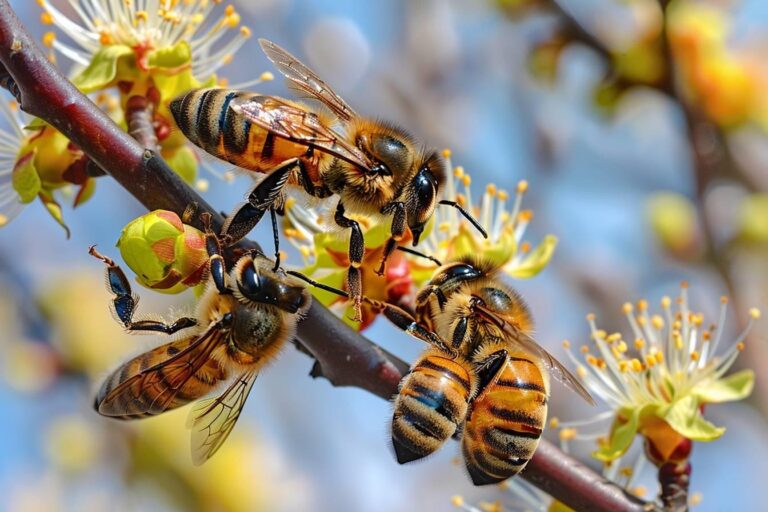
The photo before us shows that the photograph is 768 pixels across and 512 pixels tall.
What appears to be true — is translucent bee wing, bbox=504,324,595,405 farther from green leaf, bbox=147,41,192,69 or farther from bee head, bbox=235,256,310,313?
green leaf, bbox=147,41,192,69

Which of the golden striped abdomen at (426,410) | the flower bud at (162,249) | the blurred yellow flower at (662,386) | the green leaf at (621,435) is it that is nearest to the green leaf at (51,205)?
the flower bud at (162,249)

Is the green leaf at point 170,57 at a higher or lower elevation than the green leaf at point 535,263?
higher

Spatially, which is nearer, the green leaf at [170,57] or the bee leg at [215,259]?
the bee leg at [215,259]

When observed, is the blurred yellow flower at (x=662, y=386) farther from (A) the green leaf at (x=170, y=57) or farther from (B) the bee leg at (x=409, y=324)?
(A) the green leaf at (x=170, y=57)

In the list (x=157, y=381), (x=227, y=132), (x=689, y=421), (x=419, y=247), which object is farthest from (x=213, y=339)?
(x=689, y=421)

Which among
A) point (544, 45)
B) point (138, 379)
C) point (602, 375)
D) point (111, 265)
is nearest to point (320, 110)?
point (111, 265)

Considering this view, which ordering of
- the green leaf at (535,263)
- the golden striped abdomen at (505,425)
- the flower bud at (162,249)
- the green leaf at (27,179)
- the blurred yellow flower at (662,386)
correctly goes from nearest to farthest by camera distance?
1. the flower bud at (162,249)
2. the golden striped abdomen at (505,425)
3. the green leaf at (27,179)
4. the blurred yellow flower at (662,386)
5. the green leaf at (535,263)
